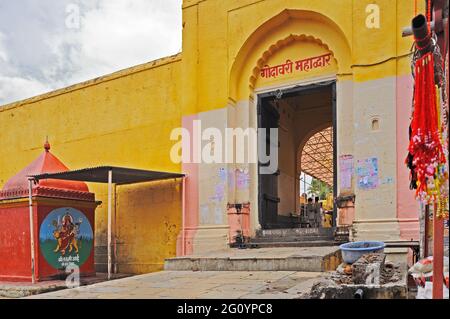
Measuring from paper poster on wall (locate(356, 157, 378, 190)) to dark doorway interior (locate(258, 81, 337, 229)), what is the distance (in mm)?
728

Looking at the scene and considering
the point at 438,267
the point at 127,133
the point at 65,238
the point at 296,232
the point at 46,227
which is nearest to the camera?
the point at 438,267

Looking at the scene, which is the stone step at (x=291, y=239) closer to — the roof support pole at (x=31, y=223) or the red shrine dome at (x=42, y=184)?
the red shrine dome at (x=42, y=184)

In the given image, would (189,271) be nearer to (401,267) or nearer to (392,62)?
(401,267)

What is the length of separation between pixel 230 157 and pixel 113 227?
13.3 feet

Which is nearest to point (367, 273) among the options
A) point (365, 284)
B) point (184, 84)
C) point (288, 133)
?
point (365, 284)

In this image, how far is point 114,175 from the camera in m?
11.7

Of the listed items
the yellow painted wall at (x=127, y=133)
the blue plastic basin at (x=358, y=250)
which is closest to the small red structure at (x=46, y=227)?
the yellow painted wall at (x=127, y=133)

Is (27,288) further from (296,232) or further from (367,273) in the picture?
(367,273)

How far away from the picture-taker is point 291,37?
1098 cm

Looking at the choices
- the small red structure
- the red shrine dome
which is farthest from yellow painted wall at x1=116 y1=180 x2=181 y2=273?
the red shrine dome

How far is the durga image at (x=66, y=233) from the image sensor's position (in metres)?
11.1

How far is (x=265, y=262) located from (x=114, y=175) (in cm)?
505

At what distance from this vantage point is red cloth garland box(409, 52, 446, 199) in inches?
156
